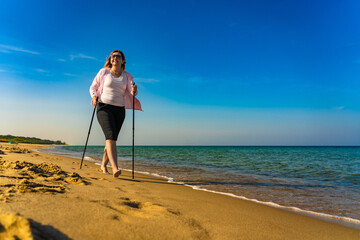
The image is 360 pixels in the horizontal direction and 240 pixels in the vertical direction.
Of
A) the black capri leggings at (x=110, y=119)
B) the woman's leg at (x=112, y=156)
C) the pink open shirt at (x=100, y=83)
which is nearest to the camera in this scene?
the woman's leg at (x=112, y=156)

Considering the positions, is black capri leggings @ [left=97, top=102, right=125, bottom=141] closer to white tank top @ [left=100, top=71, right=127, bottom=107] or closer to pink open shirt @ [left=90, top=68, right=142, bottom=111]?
white tank top @ [left=100, top=71, right=127, bottom=107]

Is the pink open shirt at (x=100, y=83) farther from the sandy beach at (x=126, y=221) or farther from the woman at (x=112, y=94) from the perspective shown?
the sandy beach at (x=126, y=221)

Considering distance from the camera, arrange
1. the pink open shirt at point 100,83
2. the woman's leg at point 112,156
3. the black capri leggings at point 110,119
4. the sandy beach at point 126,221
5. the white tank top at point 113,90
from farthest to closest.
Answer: the pink open shirt at point 100,83 → the white tank top at point 113,90 → the black capri leggings at point 110,119 → the woman's leg at point 112,156 → the sandy beach at point 126,221

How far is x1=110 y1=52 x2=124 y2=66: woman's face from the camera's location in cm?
490

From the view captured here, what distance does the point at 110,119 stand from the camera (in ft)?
15.3

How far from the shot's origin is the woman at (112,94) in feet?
15.2

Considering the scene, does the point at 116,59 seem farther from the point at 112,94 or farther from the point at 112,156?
the point at 112,156

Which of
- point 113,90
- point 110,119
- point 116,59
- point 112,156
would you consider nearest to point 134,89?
point 113,90

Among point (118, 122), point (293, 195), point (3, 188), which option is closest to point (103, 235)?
point (3, 188)

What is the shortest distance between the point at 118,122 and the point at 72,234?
3585 mm

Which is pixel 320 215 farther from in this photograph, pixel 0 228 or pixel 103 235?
pixel 0 228

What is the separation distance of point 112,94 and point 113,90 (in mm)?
96

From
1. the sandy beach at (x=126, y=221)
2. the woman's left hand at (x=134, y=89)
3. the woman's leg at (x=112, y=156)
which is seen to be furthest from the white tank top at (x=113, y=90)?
the sandy beach at (x=126, y=221)

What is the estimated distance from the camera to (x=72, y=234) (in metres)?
1.40
